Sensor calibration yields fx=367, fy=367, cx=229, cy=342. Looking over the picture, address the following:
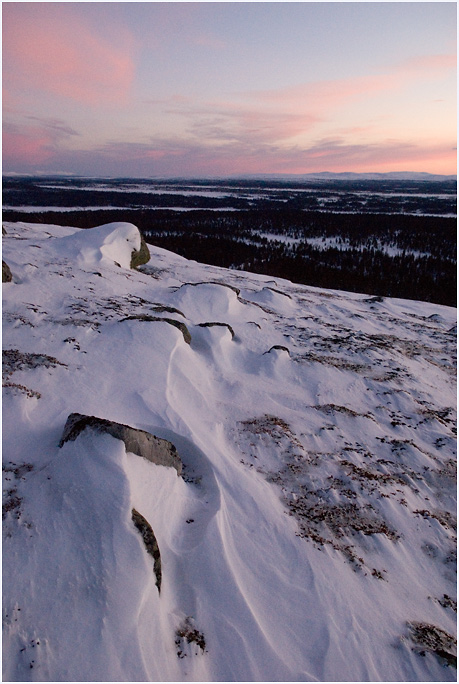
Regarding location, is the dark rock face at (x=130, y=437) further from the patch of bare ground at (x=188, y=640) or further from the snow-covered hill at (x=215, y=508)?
the patch of bare ground at (x=188, y=640)

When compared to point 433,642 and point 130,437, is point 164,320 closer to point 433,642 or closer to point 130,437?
point 130,437

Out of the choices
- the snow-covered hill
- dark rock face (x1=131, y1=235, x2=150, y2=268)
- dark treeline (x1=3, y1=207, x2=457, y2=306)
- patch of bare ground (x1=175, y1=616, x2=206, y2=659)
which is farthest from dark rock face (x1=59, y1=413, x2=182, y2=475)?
dark treeline (x1=3, y1=207, x2=457, y2=306)

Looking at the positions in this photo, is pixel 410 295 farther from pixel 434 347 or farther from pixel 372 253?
pixel 434 347

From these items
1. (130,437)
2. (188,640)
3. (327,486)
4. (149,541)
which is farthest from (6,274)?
(188,640)

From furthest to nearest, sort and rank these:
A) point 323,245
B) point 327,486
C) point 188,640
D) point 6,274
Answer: point 323,245
point 6,274
point 327,486
point 188,640

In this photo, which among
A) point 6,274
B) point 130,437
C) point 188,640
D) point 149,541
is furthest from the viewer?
point 6,274

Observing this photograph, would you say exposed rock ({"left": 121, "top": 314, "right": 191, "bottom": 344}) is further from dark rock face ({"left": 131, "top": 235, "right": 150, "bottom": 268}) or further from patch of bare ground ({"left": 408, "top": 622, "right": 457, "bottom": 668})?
dark rock face ({"left": 131, "top": 235, "right": 150, "bottom": 268})

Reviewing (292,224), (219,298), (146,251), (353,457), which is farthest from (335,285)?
(292,224)
